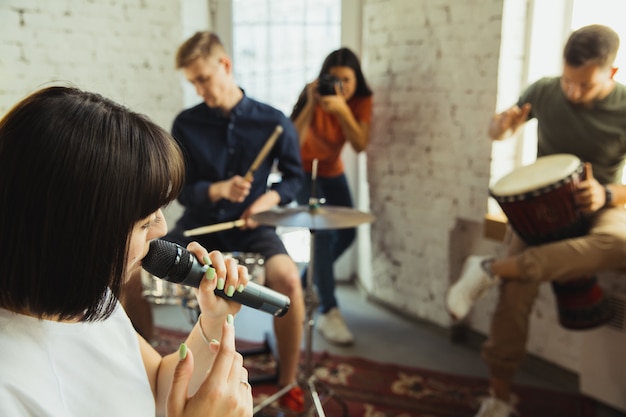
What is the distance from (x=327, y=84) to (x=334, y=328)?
120 cm

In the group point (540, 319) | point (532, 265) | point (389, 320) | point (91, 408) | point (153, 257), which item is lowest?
point (389, 320)

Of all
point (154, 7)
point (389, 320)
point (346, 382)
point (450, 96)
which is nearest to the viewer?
point (346, 382)

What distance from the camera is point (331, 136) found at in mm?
2766

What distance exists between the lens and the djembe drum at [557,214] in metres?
1.79

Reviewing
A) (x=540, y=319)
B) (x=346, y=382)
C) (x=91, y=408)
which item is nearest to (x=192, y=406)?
(x=91, y=408)

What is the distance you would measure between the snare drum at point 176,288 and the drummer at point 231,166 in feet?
0.25

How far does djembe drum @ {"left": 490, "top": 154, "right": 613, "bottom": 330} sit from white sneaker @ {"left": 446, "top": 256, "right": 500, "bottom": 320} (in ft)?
0.62

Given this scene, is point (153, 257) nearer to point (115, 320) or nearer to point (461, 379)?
point (115, 320)

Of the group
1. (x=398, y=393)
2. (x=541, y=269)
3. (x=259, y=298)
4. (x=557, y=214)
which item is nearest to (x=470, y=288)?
(x=541, y=269)

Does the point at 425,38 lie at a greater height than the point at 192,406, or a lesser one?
greater

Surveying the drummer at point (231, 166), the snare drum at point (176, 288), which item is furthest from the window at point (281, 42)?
the snare drum at point (176, 288)

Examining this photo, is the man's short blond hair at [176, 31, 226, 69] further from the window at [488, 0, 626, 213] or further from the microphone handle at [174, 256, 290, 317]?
the microphone handle at [174, 256, 290, 317]

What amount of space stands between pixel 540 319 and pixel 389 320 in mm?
831

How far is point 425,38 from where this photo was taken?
2582 millimetres
